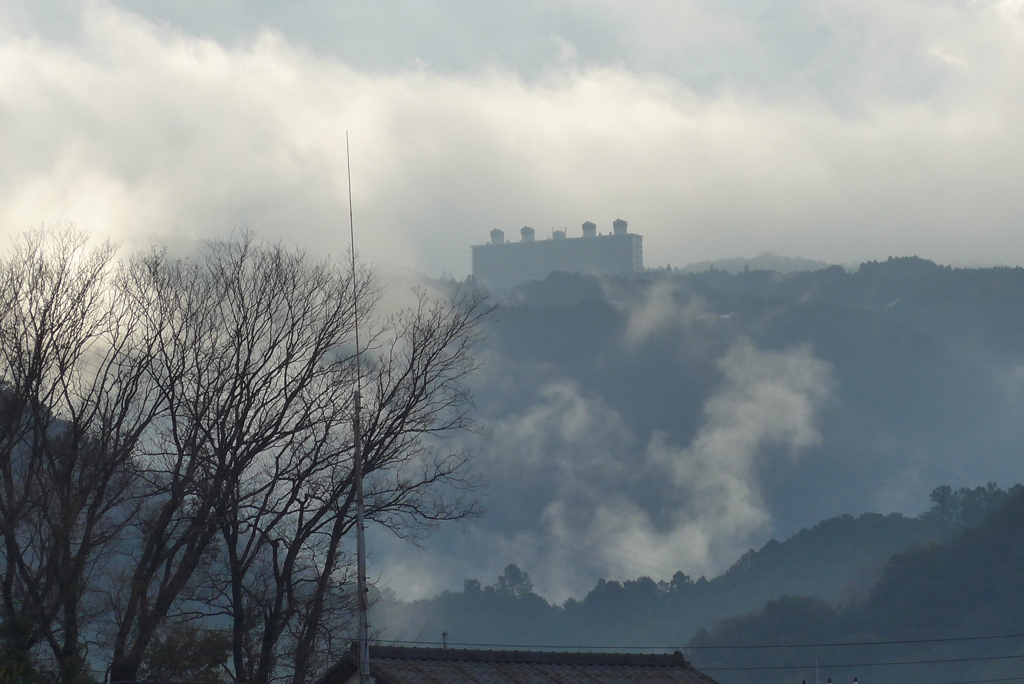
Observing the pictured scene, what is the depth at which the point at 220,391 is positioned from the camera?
1351 inches

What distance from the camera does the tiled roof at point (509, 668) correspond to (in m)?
23.4

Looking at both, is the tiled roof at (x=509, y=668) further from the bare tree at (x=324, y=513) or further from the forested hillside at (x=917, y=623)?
the forested hillside at (x=917, y=623)

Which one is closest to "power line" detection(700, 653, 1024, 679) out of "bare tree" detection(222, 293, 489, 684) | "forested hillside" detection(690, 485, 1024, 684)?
"forested hillside" detection(690, 485, 1024, 684)

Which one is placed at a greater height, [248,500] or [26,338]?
[26,338]

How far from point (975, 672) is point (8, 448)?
15910 cm

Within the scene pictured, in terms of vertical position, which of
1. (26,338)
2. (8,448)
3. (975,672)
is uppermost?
(26,338)

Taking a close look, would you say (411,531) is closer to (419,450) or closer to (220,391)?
(419,450)

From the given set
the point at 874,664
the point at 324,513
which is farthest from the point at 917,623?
the point at 324,513

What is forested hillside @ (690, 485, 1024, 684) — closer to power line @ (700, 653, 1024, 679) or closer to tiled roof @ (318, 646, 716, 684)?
power line @ (700, 653, 1024, 679)

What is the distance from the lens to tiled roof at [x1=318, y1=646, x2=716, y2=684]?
23.4 metres

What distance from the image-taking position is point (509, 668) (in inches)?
970

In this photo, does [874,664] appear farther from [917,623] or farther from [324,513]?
[324,513]

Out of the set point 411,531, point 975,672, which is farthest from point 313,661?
point 975,672

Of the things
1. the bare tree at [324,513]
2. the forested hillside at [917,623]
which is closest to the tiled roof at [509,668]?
the bare tree at [324,513]
